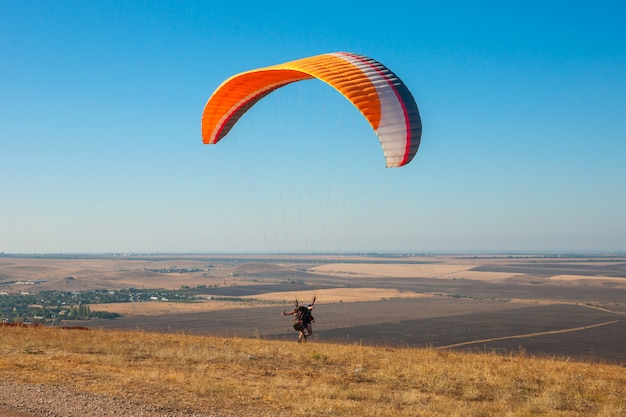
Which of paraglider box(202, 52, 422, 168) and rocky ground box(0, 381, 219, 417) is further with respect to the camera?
paraglider box(202, 52, 422, 168)

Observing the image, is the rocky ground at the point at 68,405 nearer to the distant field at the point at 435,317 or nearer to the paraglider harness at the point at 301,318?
the paraglider harness at the point at 301,318

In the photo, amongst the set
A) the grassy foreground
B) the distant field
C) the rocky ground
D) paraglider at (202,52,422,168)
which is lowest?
the distant field

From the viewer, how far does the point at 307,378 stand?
12773mm

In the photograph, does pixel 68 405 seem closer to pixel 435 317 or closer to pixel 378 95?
pixel 378 95

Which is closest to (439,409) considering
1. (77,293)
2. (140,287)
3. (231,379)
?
(231,379)

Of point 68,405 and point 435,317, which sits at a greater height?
point 68,405

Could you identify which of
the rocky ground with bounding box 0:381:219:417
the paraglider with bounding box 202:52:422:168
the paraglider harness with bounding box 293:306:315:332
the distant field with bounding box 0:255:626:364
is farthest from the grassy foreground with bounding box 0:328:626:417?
the distant field with bounding box 0:255:626:364

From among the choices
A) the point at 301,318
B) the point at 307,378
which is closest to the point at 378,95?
the point at 307,378

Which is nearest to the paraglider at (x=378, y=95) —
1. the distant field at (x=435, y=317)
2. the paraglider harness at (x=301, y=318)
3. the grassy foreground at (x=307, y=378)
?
the grassy foreground at (x=307, y=378)

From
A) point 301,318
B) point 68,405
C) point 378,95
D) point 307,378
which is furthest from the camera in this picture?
point 301,318

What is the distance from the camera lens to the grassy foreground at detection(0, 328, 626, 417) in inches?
406

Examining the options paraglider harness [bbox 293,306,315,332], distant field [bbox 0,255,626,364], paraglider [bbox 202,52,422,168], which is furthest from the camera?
distant field [bbox 0,255,626,364]

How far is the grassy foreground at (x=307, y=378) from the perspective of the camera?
1031 cm

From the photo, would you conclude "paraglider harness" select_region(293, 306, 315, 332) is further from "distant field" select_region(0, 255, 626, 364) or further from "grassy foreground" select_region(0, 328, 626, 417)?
"distant field" select_region(0, 255, 626, 364)
